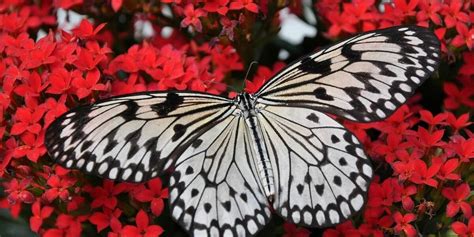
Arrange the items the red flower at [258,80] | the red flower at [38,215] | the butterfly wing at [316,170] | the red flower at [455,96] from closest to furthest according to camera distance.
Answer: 1. the butterfly wing at [316,170]
2. the red flower at [38,215]
3. the red flower at [258,80]
4. the red flower at [455,96]

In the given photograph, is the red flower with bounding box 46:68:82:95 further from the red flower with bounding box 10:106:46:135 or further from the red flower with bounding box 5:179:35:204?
the red flower with bounding box 5:179:35:204

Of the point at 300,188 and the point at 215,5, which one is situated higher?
the point at 215,5

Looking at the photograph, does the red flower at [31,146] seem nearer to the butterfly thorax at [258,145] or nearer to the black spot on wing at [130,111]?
the black spot on wing at [130,111]

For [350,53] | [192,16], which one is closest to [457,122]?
[350,53]

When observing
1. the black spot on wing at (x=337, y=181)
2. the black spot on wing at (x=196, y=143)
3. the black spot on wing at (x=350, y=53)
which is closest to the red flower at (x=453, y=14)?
the black spot on wing at (x=350, y=53)

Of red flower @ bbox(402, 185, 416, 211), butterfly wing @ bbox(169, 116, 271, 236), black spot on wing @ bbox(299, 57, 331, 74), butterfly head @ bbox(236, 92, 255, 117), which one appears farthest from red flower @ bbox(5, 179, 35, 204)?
red flower @ bbox(402, 185, 416, 211)

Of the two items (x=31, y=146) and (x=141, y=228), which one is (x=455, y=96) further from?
(x=31, y=146)
